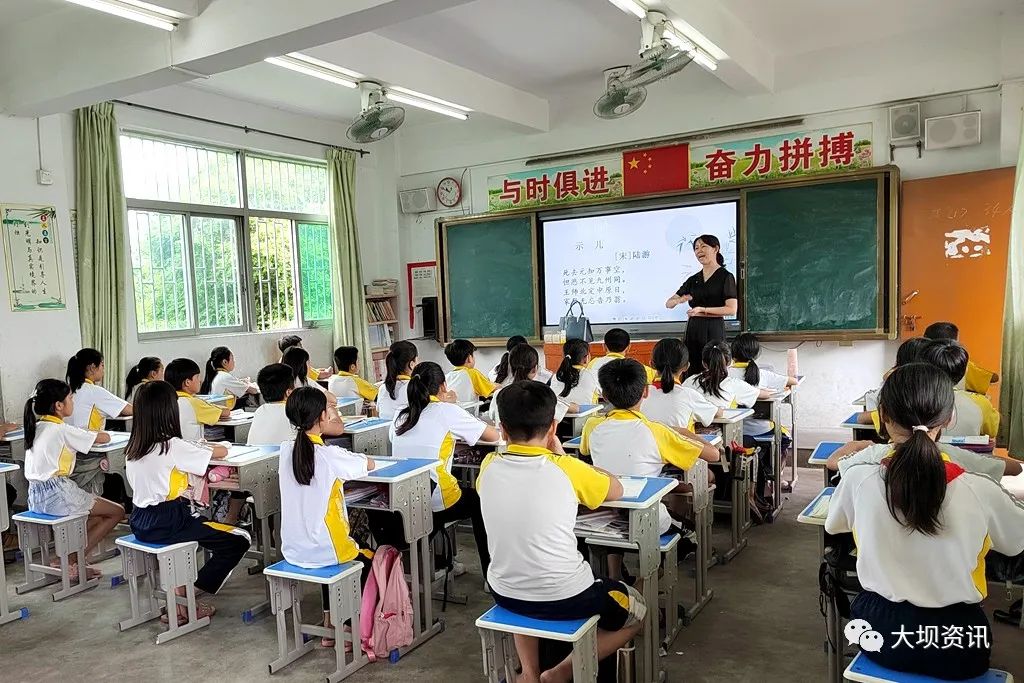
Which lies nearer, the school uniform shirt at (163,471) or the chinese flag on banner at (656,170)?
the school uniform shirt at (163,471)

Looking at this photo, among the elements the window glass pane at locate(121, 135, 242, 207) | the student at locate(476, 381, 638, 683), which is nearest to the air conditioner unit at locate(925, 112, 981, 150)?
the student at locate(476, 381, 638, 683)

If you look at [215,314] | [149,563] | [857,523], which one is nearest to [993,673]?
[857,523]

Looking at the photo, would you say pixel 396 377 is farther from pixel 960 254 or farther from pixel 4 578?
pixel 960 254

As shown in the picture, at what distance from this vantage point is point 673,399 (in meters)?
3.58

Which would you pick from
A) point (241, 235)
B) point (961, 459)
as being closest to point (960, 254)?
point (961, 459)

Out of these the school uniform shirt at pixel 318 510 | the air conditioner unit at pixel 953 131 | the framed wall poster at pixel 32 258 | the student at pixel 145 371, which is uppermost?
the air conditioner unit at pixel 953 131

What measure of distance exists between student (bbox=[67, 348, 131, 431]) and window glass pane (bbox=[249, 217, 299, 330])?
2.46m

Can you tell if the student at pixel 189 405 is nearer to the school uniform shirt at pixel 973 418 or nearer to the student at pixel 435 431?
the student at pixel 435 431

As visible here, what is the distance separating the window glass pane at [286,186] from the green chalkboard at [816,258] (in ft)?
13.7

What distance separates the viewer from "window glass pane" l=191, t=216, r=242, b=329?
6660mm

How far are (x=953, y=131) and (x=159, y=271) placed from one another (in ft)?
20.4

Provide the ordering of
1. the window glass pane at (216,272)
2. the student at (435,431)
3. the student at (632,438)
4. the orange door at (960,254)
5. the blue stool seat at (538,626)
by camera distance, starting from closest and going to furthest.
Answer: the blue stool seat at (538,626) < the student at (632,438) < the student at (435,431) < the orange door at (960,254) < the window glass pane at (216,272)

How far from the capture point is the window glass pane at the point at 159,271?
6180 millimetres

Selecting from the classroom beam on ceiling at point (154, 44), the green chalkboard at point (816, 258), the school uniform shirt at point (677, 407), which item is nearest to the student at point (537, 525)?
the school uniform shirt at point (677, 407)
